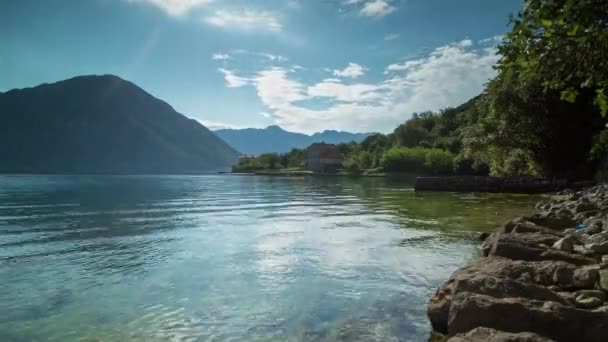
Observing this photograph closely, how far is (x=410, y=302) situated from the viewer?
30.2 feet

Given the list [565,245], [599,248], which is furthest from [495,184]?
[599,248]

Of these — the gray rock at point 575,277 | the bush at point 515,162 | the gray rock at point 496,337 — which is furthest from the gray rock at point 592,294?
the bush at point 515,162

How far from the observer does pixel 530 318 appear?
20.1 feet

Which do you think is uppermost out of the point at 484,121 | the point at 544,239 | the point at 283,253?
the point at 484,121

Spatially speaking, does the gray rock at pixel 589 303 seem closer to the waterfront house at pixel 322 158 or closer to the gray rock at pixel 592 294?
the gray rock at pixel 592 294

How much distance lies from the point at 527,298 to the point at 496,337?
80.3 inches

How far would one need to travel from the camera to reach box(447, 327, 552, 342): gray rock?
512cm

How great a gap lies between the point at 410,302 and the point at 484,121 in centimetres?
4629

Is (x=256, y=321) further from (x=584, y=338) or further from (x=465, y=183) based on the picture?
(x=465, y=183)

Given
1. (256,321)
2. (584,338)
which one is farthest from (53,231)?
(584,338)

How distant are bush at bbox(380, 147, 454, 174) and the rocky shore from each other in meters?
110

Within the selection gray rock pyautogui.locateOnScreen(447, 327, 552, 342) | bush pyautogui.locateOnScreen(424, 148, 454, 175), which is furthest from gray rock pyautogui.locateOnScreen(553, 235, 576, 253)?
bush pyautogui.locateOnScreen(424, 148, 454, 175)

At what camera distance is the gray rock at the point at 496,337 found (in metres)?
5.12

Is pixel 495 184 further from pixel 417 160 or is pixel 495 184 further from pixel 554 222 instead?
pixel 417 160
